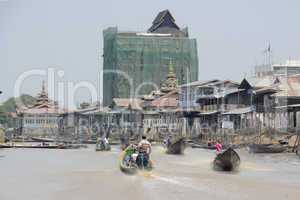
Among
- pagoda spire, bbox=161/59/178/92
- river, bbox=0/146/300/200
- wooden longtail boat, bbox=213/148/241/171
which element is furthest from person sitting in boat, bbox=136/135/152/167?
pagoda spire, bbox=161/59/178/92

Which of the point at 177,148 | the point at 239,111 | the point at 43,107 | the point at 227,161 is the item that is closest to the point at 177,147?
the point at 177,148

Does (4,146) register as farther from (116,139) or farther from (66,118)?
(66,118)

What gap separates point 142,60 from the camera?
3420 inches

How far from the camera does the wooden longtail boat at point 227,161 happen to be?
24.9 meters

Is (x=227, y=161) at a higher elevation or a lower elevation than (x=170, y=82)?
lower

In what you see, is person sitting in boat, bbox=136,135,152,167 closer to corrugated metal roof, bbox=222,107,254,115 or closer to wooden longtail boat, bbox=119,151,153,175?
wooden longtail boat, bbox=119,151,153,175

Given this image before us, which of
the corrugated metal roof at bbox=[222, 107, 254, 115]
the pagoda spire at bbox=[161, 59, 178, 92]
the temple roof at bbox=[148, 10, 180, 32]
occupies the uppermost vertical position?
the temple roof at bbox=[148, 10, 180, 32]

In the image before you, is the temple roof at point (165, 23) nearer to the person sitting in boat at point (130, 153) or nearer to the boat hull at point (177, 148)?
the boat hull at point (177, 148)

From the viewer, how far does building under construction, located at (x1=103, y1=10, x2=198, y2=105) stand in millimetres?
86500

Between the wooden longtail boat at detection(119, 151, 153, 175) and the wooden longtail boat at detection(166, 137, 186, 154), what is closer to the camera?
the wooden longtail boat at detection(119, 151, 153, 175)

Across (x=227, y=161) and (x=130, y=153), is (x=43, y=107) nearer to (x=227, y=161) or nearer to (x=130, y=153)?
(x=227, y=161)

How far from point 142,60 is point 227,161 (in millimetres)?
62372

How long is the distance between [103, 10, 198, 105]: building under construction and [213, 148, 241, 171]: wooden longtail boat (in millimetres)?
61070

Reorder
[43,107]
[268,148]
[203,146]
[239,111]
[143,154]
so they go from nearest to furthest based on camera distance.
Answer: [143,154] → [268,148] → [203,146] → [239,111] → [43,107]
